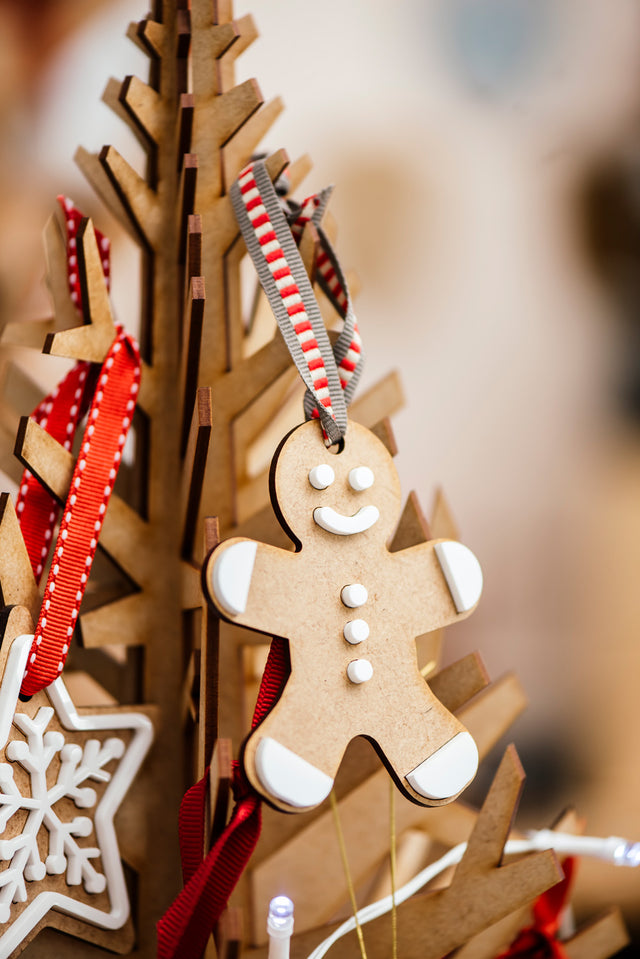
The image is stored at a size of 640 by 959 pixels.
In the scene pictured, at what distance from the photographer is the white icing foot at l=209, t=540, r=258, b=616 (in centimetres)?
41

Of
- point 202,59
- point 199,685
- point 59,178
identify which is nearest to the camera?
point 199,685

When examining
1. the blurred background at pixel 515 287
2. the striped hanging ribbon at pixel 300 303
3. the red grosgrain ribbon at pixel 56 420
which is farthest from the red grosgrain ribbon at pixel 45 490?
the blurred background at pixel 515 287

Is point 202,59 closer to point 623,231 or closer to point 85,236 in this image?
point 85,236

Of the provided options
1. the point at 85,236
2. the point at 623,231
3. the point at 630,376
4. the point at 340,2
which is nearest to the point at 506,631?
the point at 630,376

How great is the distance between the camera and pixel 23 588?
49cm

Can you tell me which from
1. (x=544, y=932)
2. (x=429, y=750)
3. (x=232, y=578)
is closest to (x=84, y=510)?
(x=232, y=578)

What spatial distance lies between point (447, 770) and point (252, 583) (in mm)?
152

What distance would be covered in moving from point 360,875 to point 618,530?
1.48ft

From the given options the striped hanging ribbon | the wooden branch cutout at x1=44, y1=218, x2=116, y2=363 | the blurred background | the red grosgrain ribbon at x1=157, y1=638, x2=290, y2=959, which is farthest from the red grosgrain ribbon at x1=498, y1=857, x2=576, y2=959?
the wooden branch cutout at x1=44, y1=218, x2=116, y2=363

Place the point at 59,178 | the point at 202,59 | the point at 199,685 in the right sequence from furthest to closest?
the point at 59,178 → the point at 202,59 → the point at 199,685

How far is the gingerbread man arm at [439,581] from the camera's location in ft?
1.57

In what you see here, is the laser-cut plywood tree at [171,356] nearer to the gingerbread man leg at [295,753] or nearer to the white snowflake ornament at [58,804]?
the white snowflake ornament at [58,804]

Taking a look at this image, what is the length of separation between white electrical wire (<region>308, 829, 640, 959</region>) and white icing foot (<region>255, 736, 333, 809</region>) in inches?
6.0

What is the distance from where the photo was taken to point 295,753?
42 centimetres
